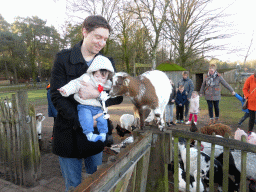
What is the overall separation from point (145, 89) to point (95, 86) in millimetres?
425

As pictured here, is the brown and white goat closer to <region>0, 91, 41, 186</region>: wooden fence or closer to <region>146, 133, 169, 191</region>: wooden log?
<region>146, 133, 169, 191</region>: wooden log

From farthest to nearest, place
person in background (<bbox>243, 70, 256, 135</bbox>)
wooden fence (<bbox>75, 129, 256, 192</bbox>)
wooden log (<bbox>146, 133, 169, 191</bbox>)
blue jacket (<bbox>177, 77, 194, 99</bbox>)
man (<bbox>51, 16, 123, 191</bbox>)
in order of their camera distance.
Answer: blue jacket (<bbox>177, 77, 194, 99</bbox>) → person in background (<bbox>243, 70, 256, 135</bbox>) → wooden log (<bbox>146, 133, 169, 191</bbox>) → man (<bbox>51, 16, 123, 191</bbox>) → wooden fence (<bbox>75, 129, 256, 192</bbox>)

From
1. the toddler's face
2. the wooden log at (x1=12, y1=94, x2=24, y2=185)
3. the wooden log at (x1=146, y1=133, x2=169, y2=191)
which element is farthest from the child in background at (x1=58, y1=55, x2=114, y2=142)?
the wooden log at (x1=12, y1=94, x2=24, y2=185)

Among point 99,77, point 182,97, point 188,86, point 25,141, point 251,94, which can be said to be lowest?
point 25,141

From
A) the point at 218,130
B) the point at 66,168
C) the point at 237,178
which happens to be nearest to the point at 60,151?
the point at 66,168

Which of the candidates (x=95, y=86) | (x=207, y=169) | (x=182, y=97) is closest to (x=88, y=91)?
(x=95, y=86)

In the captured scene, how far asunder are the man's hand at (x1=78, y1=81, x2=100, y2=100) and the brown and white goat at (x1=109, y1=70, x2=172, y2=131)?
0.37ft

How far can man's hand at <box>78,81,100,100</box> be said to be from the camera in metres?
1.21

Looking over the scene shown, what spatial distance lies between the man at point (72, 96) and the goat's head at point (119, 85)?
0.12 metres

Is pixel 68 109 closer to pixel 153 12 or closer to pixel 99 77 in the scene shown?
pixel 99 77

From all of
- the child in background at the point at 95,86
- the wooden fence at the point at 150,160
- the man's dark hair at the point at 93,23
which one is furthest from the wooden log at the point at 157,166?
the man's dark hair at the point at 93,23

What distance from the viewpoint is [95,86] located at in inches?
48.6

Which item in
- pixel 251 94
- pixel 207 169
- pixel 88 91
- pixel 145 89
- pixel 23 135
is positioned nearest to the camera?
pixel 88 91

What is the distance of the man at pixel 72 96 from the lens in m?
1.27
